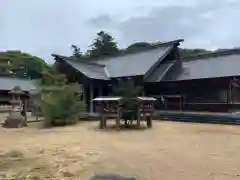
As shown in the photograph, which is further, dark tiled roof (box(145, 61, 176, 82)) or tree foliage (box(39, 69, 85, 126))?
dark tiled roof (box(145, 61, 176, 82))

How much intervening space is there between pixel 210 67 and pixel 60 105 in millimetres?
10887

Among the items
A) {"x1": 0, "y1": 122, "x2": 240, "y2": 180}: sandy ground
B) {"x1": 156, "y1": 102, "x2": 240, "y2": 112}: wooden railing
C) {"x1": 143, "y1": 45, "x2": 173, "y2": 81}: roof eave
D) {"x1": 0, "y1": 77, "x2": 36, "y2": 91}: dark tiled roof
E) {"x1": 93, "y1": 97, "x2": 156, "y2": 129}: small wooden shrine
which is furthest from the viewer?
{"x1": 0, "y1": 77, "x2": 36, "y2": 91}: dark tiled roof

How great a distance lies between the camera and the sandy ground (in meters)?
6.66

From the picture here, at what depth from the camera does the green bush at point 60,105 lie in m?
17.1

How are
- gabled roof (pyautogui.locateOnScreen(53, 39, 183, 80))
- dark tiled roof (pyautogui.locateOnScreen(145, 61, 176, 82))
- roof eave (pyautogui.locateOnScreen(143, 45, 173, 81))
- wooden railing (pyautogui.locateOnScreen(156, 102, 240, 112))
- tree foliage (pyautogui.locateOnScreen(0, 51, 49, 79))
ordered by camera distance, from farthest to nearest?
tree foliage (pyautogui.locateOnScreen(0, 51, 49, 79)) → gabled roof (pyautogui.locateOnScreen(53, 39, 183, 80)) → roof eave (pyautogui.locateOnScreen(143, 45, 173, 81)) → dark tiled roof (pyautogui.locateOnScreen(145, 61, 176, 82)) → wooden railing (pyautogui.locateOnScreen(156, 102, 240, 112))

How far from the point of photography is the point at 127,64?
26859 mm

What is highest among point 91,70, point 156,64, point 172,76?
point 156,64

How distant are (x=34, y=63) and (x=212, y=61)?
43.5 meters

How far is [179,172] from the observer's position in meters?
6.59

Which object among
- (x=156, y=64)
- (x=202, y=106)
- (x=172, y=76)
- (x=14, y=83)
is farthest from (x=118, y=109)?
(x=14, y=83)

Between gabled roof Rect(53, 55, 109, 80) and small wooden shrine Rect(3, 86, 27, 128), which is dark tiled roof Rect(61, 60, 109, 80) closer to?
gabled roof Rect(53, 55, 109, 80)

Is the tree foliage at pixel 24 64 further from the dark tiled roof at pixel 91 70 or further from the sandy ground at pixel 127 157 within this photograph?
the sandy ground at pixel 127 157

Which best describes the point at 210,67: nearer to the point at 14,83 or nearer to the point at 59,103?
the point at 59,103

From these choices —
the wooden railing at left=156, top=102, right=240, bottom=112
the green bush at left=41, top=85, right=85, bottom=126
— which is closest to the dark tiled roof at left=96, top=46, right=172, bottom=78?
the wooden railing at left=156, top=102, right=240, bottom=112
